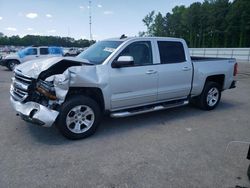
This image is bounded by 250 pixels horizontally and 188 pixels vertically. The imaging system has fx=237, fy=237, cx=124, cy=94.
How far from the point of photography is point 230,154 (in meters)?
3.85

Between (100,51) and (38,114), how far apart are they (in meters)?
1.95

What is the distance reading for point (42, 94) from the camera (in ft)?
13.6

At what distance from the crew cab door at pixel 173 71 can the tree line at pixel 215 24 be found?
5211cm

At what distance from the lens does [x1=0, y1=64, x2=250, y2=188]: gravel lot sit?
122 inches

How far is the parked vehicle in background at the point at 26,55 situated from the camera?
52.4 ft

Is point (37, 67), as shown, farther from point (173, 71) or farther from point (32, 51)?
point (32, 51)

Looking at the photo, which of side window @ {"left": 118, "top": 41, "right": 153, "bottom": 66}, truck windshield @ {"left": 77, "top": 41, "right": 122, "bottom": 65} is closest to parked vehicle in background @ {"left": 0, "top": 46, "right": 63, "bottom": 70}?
truck windshield @ {"left": 77, "top": 41, "right": 122, "bottom": 65}

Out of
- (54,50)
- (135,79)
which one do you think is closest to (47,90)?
(135,79)

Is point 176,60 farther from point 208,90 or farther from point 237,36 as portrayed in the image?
point 237,36

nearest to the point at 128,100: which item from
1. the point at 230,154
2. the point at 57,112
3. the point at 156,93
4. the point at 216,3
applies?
the point at 156,93

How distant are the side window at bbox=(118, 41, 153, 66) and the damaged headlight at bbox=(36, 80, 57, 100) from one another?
61.4 inches

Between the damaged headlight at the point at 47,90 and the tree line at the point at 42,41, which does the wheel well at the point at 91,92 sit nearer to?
the damaged headlight at the point at 47,90

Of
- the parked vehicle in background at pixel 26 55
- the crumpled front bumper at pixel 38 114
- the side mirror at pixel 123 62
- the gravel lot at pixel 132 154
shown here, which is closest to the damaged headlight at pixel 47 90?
the crumpled front bumper at pixel 38 114

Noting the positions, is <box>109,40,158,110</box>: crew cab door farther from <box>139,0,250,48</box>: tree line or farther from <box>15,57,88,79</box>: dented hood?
<box>139,0,250,48</box>: tree line
